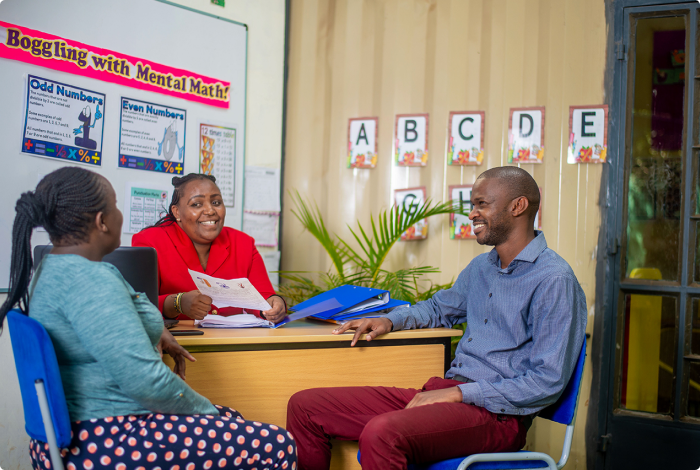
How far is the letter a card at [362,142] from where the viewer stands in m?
3.51

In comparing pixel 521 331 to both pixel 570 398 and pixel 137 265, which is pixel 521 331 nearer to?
pixel 570 398

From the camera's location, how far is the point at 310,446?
1.73 m

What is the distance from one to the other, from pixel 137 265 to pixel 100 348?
0.52 metres

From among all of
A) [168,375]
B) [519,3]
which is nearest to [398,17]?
[519,3]

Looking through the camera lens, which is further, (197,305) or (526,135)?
(526,135)

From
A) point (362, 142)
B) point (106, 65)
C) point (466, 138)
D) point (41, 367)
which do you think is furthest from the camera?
point (362, 142)

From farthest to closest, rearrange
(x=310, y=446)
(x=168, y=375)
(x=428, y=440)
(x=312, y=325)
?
(x=312, y=325)
(x=310, y=446)
(x=428, y=440)
(x=168, y=375)

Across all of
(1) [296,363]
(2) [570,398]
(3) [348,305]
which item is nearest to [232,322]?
(1) [296,363]

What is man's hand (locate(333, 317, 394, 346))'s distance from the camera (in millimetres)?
1828

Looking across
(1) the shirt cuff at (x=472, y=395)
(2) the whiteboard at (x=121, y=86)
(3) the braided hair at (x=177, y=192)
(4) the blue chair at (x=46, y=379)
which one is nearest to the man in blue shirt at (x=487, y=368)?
(1) the shirt cuff at (x=472, y=395)

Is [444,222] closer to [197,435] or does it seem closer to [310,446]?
[310,446]

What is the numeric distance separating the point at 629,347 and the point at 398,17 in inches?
94.4

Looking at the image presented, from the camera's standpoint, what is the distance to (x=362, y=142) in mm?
3531

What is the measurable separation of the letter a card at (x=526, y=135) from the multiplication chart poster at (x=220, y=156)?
170cm
